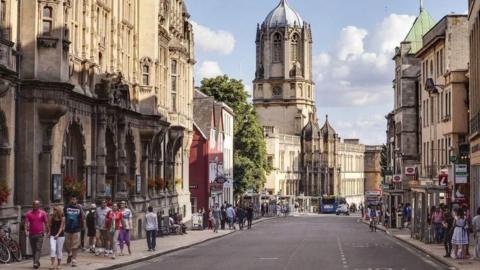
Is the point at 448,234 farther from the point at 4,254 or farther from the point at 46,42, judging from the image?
the point at 4,254

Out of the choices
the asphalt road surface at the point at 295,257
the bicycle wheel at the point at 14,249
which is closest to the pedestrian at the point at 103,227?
the asphalt road surface at the point at 295,257

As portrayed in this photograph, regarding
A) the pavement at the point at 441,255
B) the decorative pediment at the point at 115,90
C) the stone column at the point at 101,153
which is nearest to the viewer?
the pavement at the point at 441,255

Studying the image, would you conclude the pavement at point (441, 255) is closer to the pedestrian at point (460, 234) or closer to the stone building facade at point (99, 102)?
the pedestrian at point (460, 234)

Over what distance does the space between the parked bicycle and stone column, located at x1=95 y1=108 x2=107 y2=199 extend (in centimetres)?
1197

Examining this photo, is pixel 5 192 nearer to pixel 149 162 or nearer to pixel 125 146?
pixel 125 146

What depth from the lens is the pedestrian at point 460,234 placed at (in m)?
33.4

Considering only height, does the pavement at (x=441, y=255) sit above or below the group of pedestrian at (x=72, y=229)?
below

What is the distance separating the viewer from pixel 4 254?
29.9 m

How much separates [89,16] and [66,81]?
8.01m

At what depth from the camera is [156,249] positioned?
40.8 m

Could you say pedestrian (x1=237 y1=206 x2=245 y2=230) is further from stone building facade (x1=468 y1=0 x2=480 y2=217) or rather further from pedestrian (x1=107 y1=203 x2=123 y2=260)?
pedestrian (x1=107 y1=203 x2=123 y2=260)

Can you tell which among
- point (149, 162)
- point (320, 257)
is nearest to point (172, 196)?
point (149, 162)

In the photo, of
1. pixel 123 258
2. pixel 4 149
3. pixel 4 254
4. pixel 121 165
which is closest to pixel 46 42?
pixel 4 149

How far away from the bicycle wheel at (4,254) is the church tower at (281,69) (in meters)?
151
